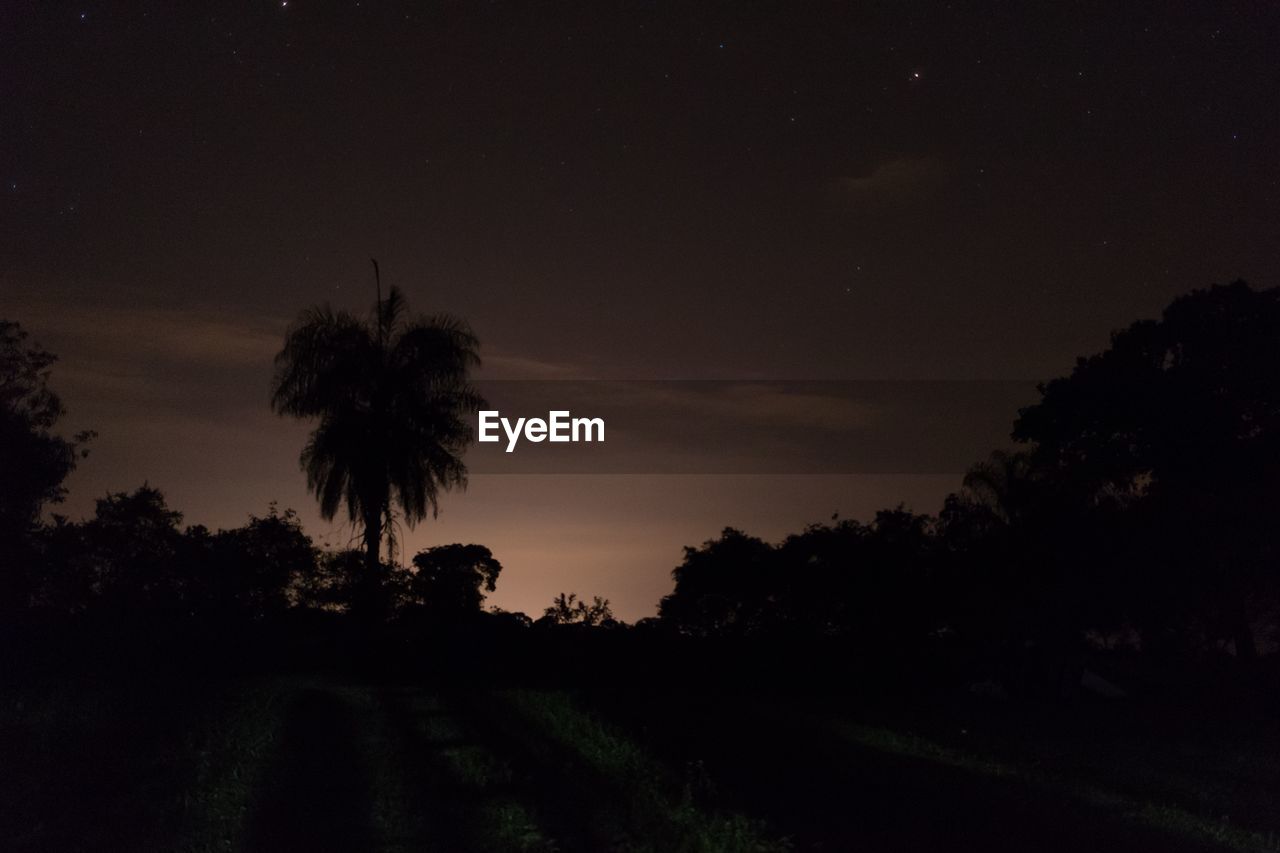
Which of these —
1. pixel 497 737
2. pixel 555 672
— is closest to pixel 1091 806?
pixel 497 737

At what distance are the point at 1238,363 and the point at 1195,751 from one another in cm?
1562

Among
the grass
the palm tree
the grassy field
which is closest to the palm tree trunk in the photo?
the palm tree

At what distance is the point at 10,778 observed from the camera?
13.9 meters

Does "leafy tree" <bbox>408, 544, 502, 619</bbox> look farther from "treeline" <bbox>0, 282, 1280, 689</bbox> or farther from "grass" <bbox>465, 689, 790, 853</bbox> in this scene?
"grass" <bbox>465, 689, 790, 853</bbox>

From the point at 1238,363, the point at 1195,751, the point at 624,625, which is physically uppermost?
the point at 1238,363

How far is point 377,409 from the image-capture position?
114 ft

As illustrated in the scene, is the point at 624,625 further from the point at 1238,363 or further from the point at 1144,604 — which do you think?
the point at 1238,363

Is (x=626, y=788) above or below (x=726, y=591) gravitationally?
below

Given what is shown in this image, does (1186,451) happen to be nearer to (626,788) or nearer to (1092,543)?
(1092,543)

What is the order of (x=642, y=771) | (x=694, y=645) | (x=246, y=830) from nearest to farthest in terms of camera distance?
(x=246, y=830), (x=642, y=771), (x=694, y=645)

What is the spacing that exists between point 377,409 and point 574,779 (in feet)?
74.3

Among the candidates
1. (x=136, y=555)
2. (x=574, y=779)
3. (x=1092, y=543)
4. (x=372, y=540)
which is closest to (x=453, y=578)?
→ (x=372, y=540)

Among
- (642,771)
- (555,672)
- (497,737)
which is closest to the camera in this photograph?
(642,771)

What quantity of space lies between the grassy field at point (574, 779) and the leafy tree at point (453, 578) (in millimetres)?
12850
